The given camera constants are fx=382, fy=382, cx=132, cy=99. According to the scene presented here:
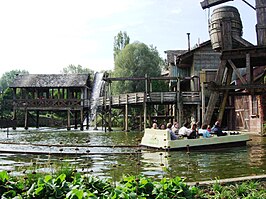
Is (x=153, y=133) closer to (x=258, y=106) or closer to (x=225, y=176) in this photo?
(x=225, y=176)

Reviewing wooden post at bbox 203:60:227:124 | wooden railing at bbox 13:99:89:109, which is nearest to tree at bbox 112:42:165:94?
wooden railing at bbox 13:99:89:109

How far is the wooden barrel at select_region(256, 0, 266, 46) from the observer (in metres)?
22.0

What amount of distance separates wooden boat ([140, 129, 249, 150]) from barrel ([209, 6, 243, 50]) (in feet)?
26.2

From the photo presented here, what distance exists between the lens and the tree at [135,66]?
53312 mm

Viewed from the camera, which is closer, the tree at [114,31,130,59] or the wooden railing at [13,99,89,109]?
the wooden railing at [13,99,89,109]

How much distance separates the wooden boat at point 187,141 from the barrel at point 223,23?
7983 mm

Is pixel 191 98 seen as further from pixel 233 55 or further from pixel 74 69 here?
pixel 74 69

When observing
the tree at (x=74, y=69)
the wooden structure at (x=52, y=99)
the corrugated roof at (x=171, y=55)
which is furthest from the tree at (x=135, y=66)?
the tree at (x=74, y=69)

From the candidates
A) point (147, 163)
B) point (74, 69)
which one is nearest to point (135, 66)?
point (147, 163)

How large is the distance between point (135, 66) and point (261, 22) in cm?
3302

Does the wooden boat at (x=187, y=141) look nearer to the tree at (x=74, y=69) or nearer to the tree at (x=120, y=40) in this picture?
the tree at (x=120, y=40)

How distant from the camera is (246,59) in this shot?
21.6 metres

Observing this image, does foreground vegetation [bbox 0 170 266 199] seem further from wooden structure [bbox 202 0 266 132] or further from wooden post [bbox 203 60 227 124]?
wooden post [bbox 203 60 227 124]

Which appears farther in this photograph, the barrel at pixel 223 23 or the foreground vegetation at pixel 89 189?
the barrel at pixel 223 23
